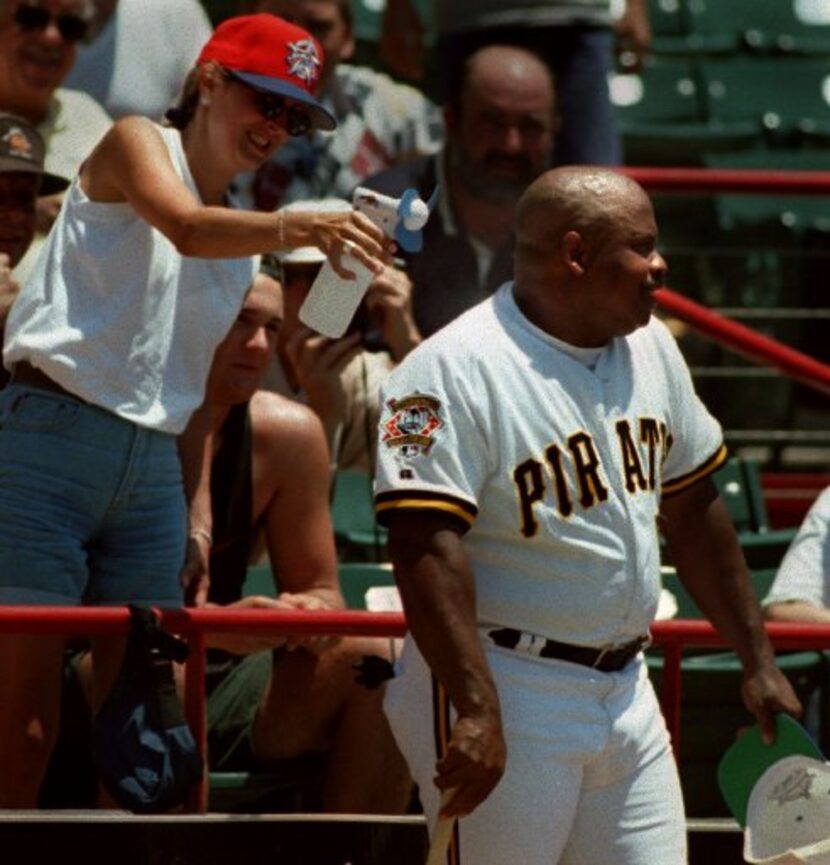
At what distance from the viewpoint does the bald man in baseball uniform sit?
13.6 feet

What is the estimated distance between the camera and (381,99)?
26.9 ft

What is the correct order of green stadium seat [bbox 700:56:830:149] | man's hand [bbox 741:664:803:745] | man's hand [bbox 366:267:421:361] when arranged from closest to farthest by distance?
man's hand [bbox 741:664:803:745]
man's hand [bbox 366:267:421:361]
green stadium seat [bbox 700:56:830:149]

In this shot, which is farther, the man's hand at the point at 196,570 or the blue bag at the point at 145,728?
the man's hand at the point at 196,570

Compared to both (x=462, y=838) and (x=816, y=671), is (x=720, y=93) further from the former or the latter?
(x=462, y=838)

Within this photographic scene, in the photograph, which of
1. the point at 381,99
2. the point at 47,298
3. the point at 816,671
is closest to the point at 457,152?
the point at 381,99

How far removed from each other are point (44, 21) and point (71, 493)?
2.54 meters

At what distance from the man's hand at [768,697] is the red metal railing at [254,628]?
0.86 ft

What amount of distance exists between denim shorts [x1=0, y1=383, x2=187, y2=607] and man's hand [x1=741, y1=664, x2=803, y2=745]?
4.21 feet

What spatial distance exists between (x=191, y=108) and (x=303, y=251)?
140cm

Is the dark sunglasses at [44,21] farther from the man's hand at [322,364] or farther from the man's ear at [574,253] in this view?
the man's ear at [574,253]

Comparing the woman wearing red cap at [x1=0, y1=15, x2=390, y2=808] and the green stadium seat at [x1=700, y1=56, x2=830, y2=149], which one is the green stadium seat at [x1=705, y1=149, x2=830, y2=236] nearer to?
the green stadium seat at [x1=700, y1=56, x2=830, y2=149]

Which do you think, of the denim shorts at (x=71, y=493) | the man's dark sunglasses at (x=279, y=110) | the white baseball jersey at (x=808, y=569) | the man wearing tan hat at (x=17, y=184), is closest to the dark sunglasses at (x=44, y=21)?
the man wearing tan hat at (x=17, y=184)

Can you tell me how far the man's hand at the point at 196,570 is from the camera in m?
5.42

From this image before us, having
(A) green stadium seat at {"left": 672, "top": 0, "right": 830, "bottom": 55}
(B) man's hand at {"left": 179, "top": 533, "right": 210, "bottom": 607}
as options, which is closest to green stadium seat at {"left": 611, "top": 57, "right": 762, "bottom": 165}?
(A) green stadium seat at {"left": 672, "top": 0, "right": 830, "bottom": 55}
